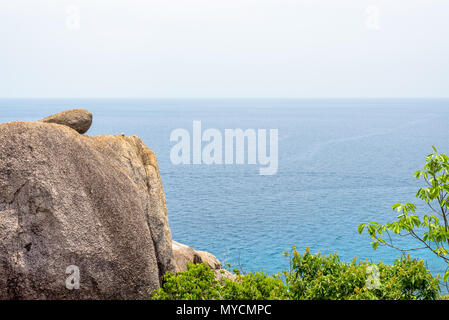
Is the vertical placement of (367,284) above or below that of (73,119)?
below

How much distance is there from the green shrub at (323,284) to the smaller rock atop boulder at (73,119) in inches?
206

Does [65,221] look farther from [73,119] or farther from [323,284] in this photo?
[323,284]

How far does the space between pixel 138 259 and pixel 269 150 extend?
8224 centimetres

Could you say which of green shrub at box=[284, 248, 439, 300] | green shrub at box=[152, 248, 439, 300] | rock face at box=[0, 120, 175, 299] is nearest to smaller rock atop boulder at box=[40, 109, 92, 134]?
rock face at box=[0, 120, 175, 299]

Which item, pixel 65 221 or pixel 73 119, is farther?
pixel 73 119

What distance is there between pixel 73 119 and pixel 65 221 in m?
3.55

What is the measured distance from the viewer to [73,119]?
1252cm

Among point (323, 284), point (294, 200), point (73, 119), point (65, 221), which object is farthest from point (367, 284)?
point (294, 200)

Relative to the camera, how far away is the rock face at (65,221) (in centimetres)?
979

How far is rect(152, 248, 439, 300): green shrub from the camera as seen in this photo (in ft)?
30.6

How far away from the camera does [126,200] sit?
444 inches

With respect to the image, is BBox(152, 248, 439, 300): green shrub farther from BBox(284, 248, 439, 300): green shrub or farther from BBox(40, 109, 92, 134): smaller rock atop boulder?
BBox(40, 109, 92, 134): smaller rock atop boulder

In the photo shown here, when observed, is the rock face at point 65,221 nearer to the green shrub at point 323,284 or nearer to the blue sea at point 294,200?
the green shrub at point 323,284
